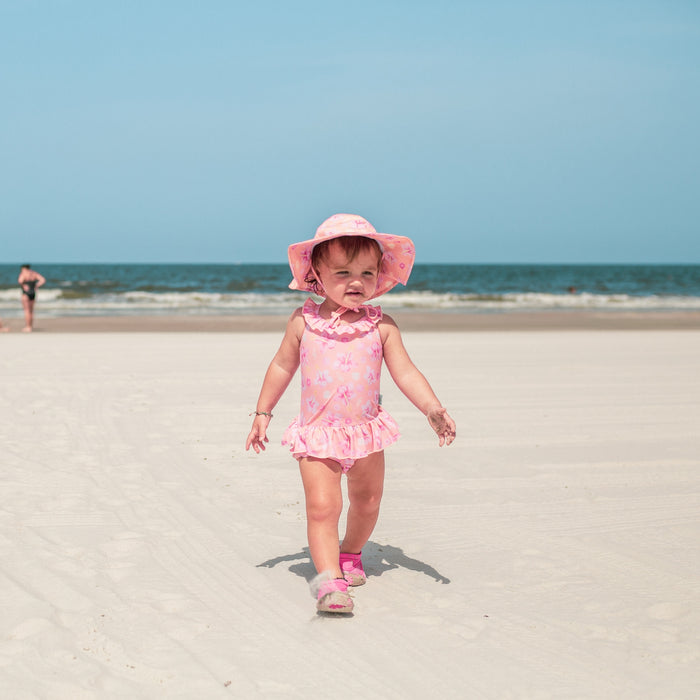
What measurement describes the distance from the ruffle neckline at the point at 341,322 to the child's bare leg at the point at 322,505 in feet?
1.70

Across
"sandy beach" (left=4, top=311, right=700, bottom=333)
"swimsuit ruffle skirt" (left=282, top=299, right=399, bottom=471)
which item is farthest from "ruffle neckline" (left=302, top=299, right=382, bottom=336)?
"sandy beach" (left=4, top=311, right=700, bottom=333)

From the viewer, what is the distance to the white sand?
2.53 meters

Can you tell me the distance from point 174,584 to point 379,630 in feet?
2.90

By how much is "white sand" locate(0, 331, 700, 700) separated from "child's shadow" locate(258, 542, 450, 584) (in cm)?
1

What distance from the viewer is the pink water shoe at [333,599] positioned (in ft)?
9.52

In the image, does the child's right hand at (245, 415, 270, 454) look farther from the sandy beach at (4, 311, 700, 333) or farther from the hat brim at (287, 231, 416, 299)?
the sandy beach at (4, 311, 700, 333)

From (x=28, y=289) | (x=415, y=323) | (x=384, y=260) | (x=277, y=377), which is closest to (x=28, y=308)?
(x=28, y=289)

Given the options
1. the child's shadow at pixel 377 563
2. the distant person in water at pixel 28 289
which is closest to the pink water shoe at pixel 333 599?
the child's shadow at pixel 377 563

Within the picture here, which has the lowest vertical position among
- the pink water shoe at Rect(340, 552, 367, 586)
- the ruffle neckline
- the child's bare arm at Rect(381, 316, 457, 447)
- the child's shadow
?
the child's shadow

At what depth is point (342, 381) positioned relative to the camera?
320 centimetres

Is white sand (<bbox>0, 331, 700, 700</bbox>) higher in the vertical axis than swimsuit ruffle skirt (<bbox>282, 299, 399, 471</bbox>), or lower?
lower

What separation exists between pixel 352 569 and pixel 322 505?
1.31 ft

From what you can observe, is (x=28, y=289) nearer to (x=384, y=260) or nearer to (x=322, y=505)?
(x=384, y=260)

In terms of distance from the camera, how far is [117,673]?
2.49 metres
